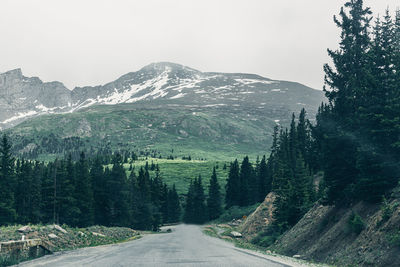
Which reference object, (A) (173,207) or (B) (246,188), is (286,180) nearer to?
(B) (246,188)

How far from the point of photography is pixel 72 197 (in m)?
77.8

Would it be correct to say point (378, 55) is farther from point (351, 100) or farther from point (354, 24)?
point (354, 24)

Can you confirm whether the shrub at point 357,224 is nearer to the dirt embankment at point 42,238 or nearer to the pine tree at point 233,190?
the dirt embankment at point 42,238

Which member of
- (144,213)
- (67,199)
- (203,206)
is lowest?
(203,206)

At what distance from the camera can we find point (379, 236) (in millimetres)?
25500

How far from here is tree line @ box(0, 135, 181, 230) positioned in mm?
78000

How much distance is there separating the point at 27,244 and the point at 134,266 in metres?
11.5

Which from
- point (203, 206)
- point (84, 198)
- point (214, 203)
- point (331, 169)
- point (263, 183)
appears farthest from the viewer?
point (203, 206)

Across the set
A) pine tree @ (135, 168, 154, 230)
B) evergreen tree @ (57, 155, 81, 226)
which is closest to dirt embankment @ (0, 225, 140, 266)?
evergreen tree @ (57, 155, 81, 226)

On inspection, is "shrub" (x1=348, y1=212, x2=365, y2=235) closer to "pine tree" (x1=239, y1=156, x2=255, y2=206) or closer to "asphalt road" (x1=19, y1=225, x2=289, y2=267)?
"asphalt road" (x1=19, y1=225, x2=289, y2=267)

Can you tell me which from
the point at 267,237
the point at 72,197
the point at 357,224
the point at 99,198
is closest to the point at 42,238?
the point at 357,224

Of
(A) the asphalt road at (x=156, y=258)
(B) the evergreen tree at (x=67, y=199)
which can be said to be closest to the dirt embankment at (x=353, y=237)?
(A) the asphalt road at (x=156, y=258)

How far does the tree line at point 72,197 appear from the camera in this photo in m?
78.0

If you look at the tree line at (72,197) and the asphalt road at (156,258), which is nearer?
the asphalt road at (156,258)
